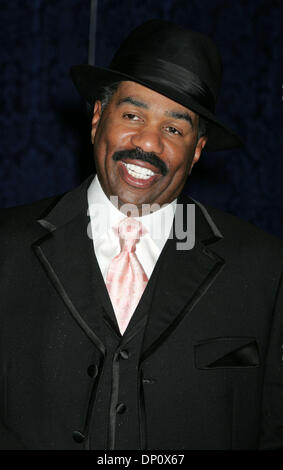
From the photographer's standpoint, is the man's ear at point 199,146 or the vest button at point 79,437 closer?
the vest button at point 79,437

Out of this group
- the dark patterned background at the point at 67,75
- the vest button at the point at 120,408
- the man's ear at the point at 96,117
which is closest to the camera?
the vest button at the point at 120,408

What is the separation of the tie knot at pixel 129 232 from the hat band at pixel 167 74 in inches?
15.3

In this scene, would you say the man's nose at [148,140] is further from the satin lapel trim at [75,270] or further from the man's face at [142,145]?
the satin lapel trim at [75,270]

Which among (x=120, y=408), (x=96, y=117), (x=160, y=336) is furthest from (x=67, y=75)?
(x=120, y=408)

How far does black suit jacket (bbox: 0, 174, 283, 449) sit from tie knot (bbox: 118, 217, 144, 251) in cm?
9

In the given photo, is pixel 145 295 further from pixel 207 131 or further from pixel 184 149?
pixel 207 131

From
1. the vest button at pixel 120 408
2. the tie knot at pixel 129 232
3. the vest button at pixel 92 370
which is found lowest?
the vest button at pixel 120 408

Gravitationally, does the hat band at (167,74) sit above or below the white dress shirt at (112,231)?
above

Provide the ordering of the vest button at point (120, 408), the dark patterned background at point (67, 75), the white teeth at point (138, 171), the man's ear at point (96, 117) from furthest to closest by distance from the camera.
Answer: the dark patterned background at point (67, 75) < the man's ear at point (96, 117) < the white teeth at point (138, 171) < the vest button at point (120, 408)

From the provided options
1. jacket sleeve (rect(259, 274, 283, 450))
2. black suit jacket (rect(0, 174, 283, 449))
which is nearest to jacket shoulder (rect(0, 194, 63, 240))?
black suit jacket (rect(0, 174, 283, 449))

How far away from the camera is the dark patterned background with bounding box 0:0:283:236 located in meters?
2.45

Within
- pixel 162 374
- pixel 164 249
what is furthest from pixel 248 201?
pixel 162 374

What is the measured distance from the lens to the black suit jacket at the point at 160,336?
1.56m

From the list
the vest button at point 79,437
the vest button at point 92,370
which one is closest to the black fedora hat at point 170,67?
the vest button at point 92,370
